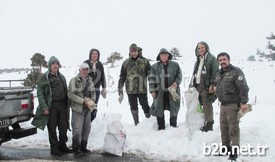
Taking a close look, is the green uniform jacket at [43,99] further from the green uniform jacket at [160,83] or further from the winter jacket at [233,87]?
the winter jacket at [233,87]

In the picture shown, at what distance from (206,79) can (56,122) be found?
343 cm

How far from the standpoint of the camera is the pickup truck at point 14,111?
6.10 metres

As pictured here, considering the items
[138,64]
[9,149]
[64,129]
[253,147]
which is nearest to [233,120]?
[253,147]

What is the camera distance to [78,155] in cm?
655

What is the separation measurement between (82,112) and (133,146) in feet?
4.42

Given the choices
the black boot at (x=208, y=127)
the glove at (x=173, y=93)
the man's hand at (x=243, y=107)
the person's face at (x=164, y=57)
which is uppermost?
the person's face at (x=164, y=57)

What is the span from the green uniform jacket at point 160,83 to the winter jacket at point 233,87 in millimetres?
1659

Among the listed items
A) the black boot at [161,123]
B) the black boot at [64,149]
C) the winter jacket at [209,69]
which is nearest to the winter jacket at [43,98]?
the black boot at [64,149]

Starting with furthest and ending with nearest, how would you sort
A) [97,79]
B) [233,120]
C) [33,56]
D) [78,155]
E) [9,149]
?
[33,56], [97,79], [9,149], [78,155], [233,120]

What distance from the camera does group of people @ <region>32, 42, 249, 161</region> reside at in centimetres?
564

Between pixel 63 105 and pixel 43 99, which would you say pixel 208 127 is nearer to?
pixel 63 105

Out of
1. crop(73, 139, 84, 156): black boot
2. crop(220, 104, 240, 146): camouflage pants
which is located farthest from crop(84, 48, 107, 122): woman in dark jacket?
crop(220, 104, 240, 146): camouflage pants

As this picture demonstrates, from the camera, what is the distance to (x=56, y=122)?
22.2 ft

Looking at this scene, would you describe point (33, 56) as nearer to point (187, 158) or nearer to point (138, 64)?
point (138, 64)
